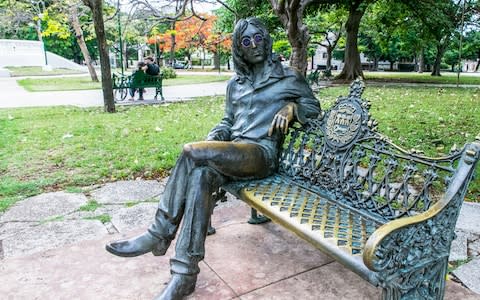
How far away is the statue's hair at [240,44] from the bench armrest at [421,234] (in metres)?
1.54

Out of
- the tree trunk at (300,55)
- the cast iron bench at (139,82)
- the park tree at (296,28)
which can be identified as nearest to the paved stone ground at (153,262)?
the park tree at (296,28)

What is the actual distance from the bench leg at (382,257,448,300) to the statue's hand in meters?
1.26

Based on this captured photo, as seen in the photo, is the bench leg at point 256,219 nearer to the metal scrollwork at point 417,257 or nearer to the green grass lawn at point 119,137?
the metal scrollwork at point 417,257

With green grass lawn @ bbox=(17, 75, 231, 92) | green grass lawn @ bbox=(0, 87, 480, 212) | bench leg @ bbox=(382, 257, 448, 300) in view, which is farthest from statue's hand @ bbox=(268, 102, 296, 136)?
green grass lawn @ bbox=(17, 75, 231, 92)

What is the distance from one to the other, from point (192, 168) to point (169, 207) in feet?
0.86

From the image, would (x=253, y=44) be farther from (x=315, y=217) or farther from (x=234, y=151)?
(x=315, y=217)

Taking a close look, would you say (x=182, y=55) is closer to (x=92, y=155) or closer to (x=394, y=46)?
(x=394, y=46)

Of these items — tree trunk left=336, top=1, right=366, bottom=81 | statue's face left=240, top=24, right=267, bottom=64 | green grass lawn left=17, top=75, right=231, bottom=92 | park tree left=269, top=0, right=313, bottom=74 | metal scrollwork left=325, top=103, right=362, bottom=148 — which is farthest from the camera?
tree trunk left=336, top=1, right=366, bottom=81

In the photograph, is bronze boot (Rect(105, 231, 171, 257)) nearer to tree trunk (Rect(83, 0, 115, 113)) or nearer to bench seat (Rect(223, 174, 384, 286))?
bench seat (Rect(223, 174, 384, 286))

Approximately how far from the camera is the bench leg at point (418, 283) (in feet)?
6.00

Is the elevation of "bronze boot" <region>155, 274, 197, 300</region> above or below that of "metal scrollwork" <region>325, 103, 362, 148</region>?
below

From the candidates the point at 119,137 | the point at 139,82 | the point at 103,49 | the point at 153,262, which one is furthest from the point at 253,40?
the point at 139,82

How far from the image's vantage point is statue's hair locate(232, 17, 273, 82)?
2.97 meters

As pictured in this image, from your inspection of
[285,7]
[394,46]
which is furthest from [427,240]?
[394,46]
